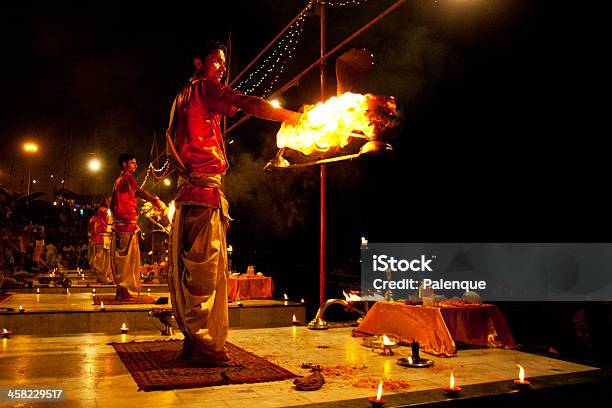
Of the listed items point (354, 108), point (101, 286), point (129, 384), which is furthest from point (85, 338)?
point (101, 286)

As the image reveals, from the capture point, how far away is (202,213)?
5.24 metres

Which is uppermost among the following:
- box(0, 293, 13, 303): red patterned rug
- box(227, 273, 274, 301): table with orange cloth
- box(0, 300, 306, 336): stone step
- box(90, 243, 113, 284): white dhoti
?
box(90, 243, 113, 284): white dhoti

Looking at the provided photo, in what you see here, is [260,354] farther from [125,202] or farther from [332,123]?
[125,202]

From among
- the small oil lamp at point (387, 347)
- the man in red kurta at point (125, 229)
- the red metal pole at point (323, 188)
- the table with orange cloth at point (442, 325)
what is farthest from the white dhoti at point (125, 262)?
the small oil lamp at point (387, 347)

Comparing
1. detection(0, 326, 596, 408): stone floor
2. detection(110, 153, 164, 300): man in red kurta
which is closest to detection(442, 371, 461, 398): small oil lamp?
detection(0, 326, 596, 408): stone floor

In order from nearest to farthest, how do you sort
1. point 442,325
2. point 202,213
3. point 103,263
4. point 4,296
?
point 202,213 < point 442,325 < point 4,296 < point 103,263

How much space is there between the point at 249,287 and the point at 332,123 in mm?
7744

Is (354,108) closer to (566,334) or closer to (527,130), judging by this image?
(566,334)

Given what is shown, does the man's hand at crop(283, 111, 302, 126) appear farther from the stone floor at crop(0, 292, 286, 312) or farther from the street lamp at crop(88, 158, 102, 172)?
the street lamp at crop(88, 158, 102, 172)

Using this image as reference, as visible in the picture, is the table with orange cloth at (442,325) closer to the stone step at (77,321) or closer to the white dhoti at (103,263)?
the stone step at (77,321)

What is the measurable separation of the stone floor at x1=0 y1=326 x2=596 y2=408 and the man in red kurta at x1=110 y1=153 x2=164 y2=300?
9.13 feet

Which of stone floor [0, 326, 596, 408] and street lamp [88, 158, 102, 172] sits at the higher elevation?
street lamp [88, 158, 102, 172]

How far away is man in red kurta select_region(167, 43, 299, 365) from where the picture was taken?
16.7 feet

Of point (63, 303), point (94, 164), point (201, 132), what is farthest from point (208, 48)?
point (94, 164)
